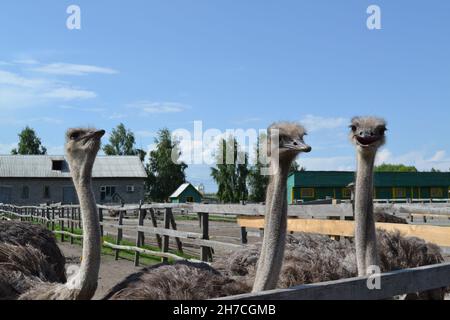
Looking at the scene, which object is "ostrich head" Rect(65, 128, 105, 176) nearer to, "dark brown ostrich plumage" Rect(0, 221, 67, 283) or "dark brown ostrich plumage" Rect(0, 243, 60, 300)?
"dark brown ostrich plumage" Rect(0, 243, 60, 300)

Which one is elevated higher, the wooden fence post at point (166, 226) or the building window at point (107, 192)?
the building window at point (107, 192)

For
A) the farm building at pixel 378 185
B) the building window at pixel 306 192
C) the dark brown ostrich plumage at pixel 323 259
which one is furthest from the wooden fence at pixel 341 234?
the building window at pixel 306 192

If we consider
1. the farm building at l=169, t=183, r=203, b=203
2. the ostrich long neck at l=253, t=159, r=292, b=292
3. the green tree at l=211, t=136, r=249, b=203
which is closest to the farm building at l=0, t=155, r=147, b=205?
the farm building at l=169, t=183, r=203, b=203

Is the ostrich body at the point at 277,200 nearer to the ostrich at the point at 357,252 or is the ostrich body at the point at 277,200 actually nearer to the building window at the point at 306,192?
the ostrich at the point at 357,252

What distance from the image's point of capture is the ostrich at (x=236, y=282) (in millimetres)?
2910

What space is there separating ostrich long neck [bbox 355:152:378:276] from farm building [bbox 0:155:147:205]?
32.0 meters

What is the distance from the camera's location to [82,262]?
3129 mm

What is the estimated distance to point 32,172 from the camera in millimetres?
35812

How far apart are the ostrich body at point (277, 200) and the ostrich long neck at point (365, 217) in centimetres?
68

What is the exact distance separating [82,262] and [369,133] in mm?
1986

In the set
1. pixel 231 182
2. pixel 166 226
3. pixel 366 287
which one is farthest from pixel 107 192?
pixel 366 287

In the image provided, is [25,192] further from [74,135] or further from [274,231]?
[274,231]

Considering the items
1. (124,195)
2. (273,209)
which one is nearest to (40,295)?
(273,209)
